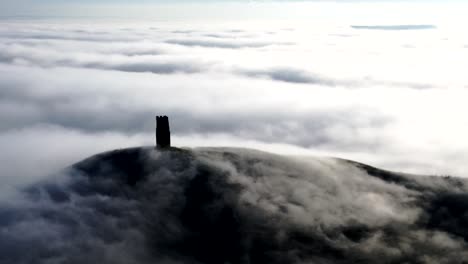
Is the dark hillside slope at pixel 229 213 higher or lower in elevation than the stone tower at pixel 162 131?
lower

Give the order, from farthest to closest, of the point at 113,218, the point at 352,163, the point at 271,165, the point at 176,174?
the point at 352,163, the point at 271,165, the point at 176,174, the point at 113,218

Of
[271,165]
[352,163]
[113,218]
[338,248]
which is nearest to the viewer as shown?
[338,248]

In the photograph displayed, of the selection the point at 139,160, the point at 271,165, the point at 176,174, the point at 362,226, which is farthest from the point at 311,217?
the point at 139,160

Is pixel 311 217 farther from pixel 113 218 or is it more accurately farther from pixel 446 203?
pixel 113 218

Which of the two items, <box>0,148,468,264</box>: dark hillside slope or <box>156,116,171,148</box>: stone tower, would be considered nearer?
<box>0,148,468,264</box>: dark hillside slope

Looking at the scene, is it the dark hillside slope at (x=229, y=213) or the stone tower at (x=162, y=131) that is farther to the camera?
the stone tower at (x=162, y=131)
